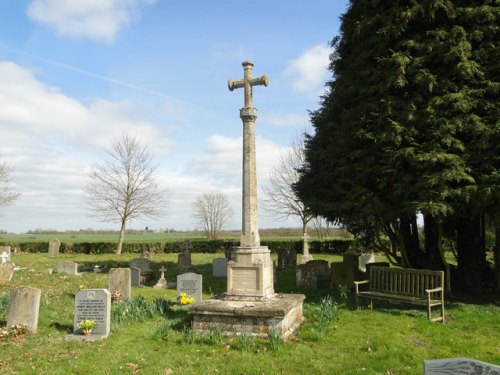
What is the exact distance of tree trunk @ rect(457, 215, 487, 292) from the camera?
11992mm

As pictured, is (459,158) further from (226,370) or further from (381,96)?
(226,370)

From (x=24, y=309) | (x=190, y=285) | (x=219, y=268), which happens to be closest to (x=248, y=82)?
(x=190, y=285)

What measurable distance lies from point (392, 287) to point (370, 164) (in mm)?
3463

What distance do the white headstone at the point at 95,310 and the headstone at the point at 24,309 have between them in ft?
3.12

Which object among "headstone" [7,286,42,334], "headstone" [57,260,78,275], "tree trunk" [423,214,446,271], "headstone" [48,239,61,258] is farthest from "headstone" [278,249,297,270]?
"headstone" [48,239,61,258]

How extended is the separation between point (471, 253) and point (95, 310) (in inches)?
421

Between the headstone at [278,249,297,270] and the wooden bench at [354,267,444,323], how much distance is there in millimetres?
10214

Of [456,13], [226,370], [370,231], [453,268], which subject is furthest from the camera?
[370,231]

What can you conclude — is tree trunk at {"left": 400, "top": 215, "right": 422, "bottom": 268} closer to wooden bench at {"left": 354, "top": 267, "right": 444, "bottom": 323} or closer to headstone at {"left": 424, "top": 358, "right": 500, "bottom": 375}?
wooden bench at {"left": 354, "top": 267, "right": 444, "bottom": 323}

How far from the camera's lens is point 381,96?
11.7 m

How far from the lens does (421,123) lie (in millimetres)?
10680

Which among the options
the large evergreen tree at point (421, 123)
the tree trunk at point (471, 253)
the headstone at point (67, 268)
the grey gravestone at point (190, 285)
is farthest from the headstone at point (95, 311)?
the headstone at point (67, 268)

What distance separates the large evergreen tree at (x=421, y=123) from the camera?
9977mm

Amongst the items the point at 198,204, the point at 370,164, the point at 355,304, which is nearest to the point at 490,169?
Result: the point at 370,164
